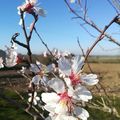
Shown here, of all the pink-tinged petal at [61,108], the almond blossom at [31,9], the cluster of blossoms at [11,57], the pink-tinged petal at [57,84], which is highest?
the almond blossom at [31,9]

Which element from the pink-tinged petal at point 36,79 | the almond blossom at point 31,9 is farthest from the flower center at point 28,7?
the pink-tinged petal at point 36,79

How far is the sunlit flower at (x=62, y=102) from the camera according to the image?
90 cm

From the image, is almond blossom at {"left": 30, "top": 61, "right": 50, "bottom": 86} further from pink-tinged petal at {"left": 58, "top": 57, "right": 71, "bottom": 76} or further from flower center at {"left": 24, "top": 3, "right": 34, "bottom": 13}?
pink-tinged petal at {"left": 58, "top": 57, "right": 71, "bottom": 76}

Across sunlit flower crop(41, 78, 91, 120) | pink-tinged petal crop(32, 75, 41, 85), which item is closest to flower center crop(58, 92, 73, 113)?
sunlit flower crop(41, 78, 91, 120)

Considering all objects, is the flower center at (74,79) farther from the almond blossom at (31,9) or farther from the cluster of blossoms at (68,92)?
the almond blossom at (31,9)

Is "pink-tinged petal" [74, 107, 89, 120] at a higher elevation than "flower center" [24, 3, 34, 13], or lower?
lower

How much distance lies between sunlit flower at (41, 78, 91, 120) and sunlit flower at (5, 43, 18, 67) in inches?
12.7

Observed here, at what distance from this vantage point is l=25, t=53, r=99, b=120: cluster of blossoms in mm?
899

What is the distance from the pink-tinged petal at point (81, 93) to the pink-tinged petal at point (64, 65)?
4cm

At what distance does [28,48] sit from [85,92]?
245 millimetres

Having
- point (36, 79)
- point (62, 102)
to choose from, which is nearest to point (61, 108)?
point (62, 102)

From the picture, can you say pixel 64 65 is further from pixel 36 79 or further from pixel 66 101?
pixel 36 79

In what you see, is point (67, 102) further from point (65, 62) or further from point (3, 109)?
point (3, 109)

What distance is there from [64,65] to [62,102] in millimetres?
82
